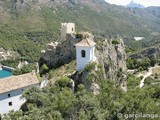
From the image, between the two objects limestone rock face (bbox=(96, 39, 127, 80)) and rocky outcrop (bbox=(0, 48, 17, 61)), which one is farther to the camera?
rocky outcrop (bbox=(0, 48, 17, 61))

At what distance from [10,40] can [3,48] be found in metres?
21.1

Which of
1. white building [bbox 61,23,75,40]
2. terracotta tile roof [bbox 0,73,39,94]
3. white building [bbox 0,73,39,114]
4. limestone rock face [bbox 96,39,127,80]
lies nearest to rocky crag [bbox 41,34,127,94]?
limestone rock face [bbox 96,39,127,80]

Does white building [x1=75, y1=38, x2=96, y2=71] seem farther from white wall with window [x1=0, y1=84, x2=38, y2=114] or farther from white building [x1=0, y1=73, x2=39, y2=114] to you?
white wall with window [x1=0, y1=84, x2=38, y2=114]

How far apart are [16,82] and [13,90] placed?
1703 mm

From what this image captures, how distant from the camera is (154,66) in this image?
103500 mm

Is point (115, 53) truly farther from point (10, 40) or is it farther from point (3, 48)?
point (10, 40)

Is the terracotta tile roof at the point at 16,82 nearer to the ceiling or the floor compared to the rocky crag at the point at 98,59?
nearer to the floor

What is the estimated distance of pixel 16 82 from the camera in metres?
40.6

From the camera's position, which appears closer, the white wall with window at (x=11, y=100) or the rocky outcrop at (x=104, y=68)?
the rocky outcrop at (x=104, y=68)

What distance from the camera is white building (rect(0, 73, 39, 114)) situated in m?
38.3

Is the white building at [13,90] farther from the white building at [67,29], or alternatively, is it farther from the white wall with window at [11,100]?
the white building at [67,29]

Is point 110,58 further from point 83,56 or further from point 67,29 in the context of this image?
point 67,29

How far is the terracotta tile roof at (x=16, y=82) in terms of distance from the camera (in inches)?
1534

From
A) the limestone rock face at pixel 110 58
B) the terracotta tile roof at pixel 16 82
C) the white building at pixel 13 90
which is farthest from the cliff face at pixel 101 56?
the white building at pixel 13 90
